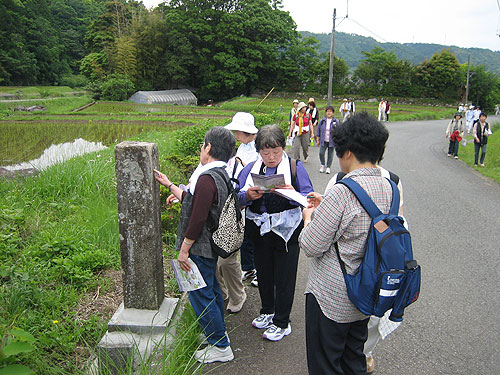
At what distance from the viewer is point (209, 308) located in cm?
282

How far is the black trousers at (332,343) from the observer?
220 cm

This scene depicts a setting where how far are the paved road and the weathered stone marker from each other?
0.51 meters

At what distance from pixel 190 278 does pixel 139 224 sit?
527 mm

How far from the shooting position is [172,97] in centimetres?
3719

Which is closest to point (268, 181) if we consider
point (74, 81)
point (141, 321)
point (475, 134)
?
point (141, 321)

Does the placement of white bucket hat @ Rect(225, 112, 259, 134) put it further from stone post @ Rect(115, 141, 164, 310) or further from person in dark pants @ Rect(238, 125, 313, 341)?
stone post @ Rect(115, 141, 164, 310)

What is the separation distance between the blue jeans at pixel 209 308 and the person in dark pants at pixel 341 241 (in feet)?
2.58

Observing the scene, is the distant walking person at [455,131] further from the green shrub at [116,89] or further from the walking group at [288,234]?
the green shrub at [116,89]

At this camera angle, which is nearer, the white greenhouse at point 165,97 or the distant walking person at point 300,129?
the distant walking person at point 300,129

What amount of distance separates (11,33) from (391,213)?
4559cm

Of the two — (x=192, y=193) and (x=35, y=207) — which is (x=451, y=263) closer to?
(x=192, y=193)

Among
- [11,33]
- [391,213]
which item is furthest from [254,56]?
[391,213]

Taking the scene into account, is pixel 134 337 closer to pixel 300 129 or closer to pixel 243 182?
pixel 243 182

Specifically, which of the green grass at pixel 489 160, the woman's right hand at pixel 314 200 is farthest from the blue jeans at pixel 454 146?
the woman's right hand at pixel 314 200
